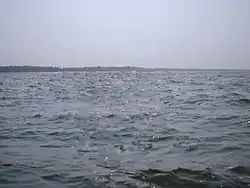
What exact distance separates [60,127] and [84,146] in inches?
146

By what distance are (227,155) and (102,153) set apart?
134 inches

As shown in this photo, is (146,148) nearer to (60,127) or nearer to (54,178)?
(54,178)

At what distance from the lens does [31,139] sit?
37.3 feet

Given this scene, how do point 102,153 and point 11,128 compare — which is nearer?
point 102,153

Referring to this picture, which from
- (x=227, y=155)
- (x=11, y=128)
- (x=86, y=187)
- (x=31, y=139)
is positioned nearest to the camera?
(x=86, y=187)

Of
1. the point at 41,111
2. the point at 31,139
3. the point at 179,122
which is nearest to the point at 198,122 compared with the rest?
the point at 179,122

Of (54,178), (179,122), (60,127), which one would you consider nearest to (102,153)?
(54,178)

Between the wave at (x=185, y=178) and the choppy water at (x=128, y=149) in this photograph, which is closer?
the wave at (x=185, y=178)

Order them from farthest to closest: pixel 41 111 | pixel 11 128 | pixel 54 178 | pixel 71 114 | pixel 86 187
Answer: pixel 41 111 → pixel 71 114 → pixel 11 128 → pixel 54 178 → pixel 86 187

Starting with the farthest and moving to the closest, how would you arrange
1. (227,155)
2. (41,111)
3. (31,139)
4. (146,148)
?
1. (41,111)
2. (31,139)
3. (146,148)
4. (227,155)

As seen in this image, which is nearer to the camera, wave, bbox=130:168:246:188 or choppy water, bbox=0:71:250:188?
wave, bbox=130:168:246:188

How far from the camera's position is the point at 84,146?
33.5 ft

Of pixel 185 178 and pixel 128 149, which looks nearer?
pixel 185 178

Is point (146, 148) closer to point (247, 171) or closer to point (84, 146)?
point (84, 146)
